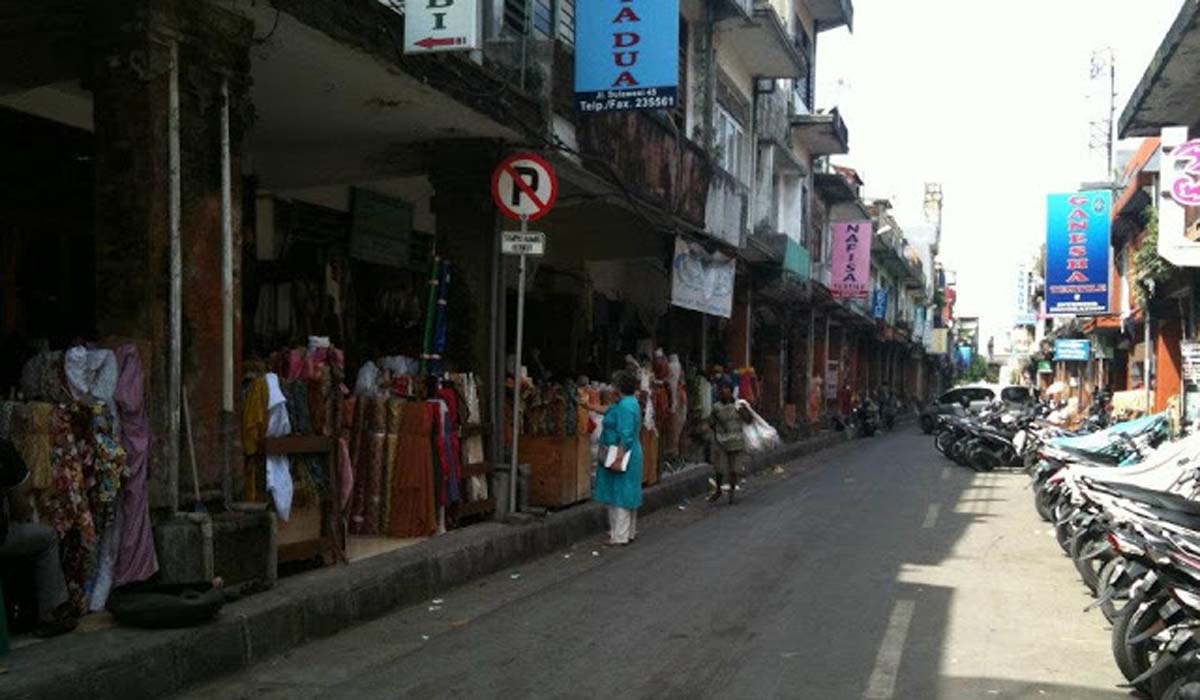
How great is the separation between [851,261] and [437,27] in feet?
80.9

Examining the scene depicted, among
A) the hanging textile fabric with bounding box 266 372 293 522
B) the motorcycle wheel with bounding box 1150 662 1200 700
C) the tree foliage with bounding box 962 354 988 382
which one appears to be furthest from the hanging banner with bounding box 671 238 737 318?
the tree foliage with bounding box 962 354 988 382

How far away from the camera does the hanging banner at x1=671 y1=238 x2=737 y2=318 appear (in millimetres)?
15898

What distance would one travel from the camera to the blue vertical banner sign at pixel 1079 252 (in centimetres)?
2616

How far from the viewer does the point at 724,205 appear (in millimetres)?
18531

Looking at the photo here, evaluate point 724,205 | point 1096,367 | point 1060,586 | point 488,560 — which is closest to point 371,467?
point 488,560

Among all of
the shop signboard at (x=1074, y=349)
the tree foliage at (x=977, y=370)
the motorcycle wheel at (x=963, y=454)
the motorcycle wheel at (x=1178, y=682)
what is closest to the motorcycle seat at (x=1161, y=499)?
the motorcycle wheel at (x=1178, y=682)

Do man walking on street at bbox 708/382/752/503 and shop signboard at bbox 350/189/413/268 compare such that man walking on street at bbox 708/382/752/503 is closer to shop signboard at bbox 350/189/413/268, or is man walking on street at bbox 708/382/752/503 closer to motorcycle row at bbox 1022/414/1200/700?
shop signboard at bbox 350/189/413/268

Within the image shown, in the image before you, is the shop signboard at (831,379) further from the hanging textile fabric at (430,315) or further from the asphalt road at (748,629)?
the hanging textile fabric at (430,315)

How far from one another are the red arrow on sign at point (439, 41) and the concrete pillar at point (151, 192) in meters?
1.70

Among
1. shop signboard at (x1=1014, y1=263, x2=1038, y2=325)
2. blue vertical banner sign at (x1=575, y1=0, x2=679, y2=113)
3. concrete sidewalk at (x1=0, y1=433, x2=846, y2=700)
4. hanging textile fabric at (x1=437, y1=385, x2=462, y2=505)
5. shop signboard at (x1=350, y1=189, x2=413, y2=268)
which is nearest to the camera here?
concrete sidewalk at (x1=0, y1=433, x2=846, y2=700)

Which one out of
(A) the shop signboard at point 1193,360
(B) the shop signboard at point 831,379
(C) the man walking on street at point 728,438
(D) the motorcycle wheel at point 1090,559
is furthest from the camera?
(B) the shop signboard at point 831,379

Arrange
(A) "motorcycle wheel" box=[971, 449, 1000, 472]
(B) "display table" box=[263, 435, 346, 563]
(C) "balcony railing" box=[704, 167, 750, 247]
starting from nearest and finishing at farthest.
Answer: (B) "display table" box=[263, 435, 346, 563]
(C) "balcony railing" box=[704, 167, 750, 247]
(A) "motorcycle wheel" box=[971, 449, 1000, 472]

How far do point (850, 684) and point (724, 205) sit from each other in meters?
13.6

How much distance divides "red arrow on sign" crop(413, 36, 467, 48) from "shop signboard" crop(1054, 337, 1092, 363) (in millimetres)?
36314
